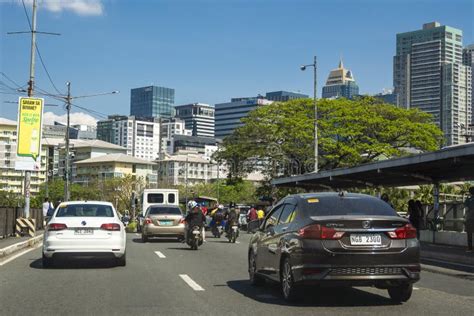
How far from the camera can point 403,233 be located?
29.8 feet

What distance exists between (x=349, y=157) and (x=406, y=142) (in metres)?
6.34

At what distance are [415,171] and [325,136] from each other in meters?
35.7

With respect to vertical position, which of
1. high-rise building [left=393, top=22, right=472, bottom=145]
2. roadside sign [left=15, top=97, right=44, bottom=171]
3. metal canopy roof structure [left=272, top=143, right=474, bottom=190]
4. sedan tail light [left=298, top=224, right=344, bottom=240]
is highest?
high-rise building [left=393, top=22, right=472, bottom=145]

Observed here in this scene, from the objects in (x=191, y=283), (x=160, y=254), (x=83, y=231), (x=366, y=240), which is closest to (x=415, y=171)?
(x=160, y=254)

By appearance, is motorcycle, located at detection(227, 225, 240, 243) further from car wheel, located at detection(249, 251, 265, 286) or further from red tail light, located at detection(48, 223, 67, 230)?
car wheel, located at detection(249, 251, 265, 286)

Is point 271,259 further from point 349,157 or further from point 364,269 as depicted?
point 349,157

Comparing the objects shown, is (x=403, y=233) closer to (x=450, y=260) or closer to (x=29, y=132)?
(x=450, y=260)

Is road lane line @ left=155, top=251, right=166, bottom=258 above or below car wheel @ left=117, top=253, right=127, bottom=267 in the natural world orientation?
below

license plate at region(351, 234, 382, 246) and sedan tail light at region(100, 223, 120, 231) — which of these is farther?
sedan tail light at region(100, 223, 120, 231)

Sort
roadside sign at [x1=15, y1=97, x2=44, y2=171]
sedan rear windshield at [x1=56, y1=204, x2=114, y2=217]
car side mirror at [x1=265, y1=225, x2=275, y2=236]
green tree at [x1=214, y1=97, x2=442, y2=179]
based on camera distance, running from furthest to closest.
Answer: green tree at [x1=214, y1=97, x2=442, y2=179] < roadside sign at [x1=15, y1=97, x2=44, y2=171] < sedan rear windshield at [x1=56, y1=204, x2=114, y2=217] < car side mirror at [x1=265, y1=225, x2=275, y2=236]

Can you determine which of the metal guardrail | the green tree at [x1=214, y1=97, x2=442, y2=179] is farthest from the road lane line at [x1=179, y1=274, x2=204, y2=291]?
the green tree at [x1=214, y1=97, x2=442, y2=179]

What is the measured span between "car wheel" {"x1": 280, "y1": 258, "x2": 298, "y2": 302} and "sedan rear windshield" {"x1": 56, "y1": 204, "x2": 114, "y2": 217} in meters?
6.53

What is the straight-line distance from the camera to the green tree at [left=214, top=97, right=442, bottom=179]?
59.0 m

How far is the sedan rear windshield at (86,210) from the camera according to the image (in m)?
15.0
